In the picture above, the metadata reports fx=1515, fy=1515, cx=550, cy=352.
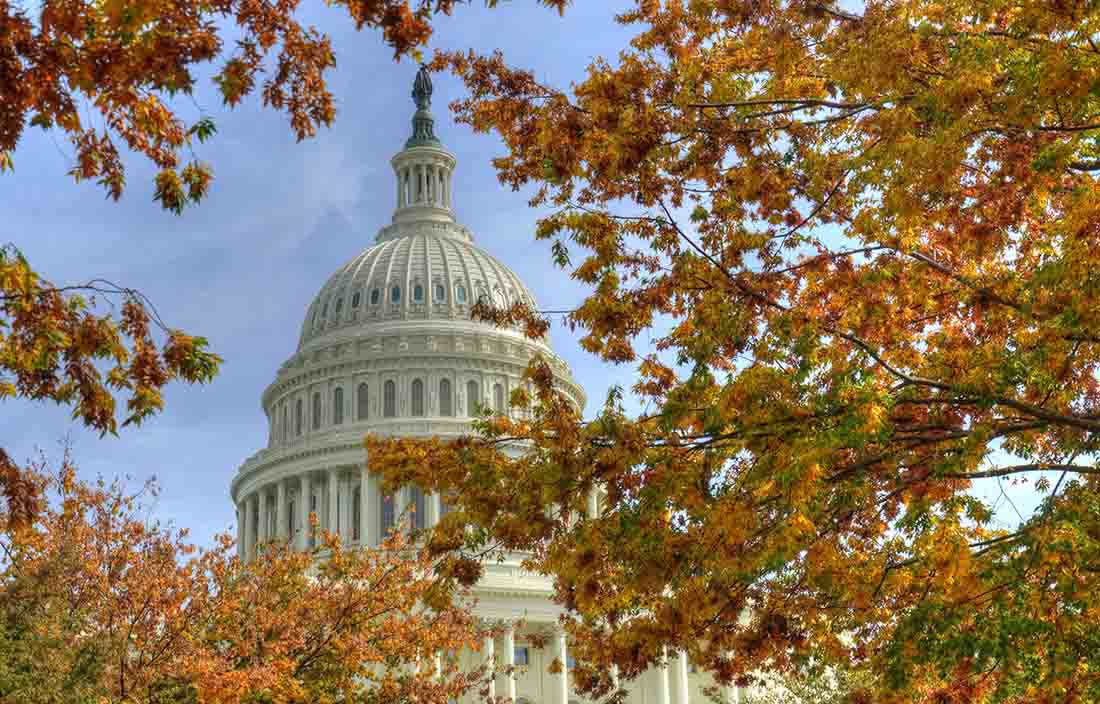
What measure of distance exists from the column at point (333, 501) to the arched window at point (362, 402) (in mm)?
6036

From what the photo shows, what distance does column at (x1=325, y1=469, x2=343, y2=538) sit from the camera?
337ft

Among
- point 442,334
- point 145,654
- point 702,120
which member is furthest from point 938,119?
point 442,334

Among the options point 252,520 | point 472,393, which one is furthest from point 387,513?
point 252,520

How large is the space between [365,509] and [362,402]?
37.4 ft

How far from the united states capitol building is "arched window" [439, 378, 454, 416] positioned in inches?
3.7

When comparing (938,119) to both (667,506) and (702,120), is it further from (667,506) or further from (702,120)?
(667,506)

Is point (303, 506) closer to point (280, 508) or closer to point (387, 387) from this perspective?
point (280, 508)

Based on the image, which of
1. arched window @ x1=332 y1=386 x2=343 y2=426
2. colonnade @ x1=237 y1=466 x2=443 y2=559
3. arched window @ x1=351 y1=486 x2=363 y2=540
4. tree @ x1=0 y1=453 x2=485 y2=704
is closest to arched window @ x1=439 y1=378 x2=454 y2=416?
colonnade @ x1=237 y1=466 x2=443 y2=559

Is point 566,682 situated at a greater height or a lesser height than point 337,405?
lesser

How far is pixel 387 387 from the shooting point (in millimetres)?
110438

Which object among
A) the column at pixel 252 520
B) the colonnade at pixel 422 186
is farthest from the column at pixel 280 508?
the colonnade at pixel 422 186

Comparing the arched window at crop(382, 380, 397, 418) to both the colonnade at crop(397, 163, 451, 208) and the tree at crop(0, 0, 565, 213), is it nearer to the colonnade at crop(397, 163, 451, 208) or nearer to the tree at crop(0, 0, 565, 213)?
the colonnade at crop(397, 163, 451, 208)

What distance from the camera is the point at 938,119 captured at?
54.4 feet

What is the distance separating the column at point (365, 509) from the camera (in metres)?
101
